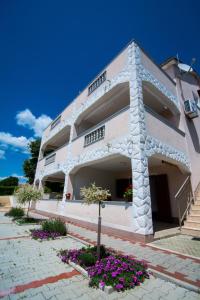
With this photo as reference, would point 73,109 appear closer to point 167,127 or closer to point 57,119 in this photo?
point 57,119

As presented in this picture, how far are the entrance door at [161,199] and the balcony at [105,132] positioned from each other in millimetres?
4925

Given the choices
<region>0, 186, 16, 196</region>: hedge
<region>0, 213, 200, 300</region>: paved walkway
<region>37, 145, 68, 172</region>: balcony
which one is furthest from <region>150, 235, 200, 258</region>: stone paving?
<region>0, 186, 16, 196</region>: hedge

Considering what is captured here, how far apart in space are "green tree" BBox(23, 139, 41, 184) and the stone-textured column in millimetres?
22202

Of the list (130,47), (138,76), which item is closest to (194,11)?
(130,47)

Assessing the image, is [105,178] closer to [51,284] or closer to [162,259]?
[162,259]

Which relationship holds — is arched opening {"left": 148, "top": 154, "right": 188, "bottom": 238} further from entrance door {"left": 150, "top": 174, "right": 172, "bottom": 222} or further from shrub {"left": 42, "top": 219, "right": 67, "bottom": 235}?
shrub {"left": 42, "top": 219, "right": 67, "bottom": 235}

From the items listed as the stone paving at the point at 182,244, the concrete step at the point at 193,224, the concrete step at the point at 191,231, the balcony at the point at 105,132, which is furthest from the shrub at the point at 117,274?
the balcony at the point at 105,132

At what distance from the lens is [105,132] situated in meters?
9.08

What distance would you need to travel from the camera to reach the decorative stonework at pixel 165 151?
7.29m

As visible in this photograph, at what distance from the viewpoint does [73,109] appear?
14.3 metres

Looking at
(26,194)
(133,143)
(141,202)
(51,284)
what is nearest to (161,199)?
(141,202)

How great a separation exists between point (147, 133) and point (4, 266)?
6698 mm

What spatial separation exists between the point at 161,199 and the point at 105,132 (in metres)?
5.80

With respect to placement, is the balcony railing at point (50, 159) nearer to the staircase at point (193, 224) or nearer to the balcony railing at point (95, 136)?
the balcony railing at point (95, 136)
